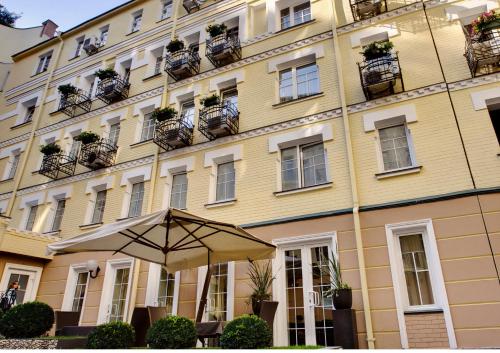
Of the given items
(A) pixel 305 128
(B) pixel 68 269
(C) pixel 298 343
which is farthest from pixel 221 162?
(B) pixel 68 269

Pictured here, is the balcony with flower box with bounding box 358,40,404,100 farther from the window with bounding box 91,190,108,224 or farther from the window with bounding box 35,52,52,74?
the window with bounding box 35,52,52,74

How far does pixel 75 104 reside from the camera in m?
14.4

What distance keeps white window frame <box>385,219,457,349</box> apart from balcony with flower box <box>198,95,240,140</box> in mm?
5204

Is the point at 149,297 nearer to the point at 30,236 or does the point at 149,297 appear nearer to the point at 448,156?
the point at 30,236

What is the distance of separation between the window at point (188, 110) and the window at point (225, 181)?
2213 mm

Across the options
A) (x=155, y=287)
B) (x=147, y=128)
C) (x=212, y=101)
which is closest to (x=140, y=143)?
(x=147, y=128)

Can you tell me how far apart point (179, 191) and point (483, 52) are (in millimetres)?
8623

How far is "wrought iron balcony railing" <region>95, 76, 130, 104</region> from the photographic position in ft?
44.0

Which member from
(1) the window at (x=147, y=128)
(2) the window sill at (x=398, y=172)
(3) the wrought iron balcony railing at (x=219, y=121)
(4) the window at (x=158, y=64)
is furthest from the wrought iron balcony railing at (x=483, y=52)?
(4) the window at (x=158, y=64)

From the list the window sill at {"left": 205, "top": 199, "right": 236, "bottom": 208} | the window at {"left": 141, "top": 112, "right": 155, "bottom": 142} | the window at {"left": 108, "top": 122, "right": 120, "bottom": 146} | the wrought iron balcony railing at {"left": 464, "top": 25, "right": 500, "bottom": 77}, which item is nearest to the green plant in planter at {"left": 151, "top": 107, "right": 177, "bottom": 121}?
the window at {"left": 141, "top": 112, "right": 155, "bottom": 142}

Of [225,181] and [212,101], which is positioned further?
[212,101]

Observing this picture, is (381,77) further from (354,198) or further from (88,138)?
(88,138)

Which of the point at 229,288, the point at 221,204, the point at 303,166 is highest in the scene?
the point at 303,166

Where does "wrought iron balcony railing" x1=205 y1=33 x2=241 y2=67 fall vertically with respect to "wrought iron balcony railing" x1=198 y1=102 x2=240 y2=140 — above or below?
above
